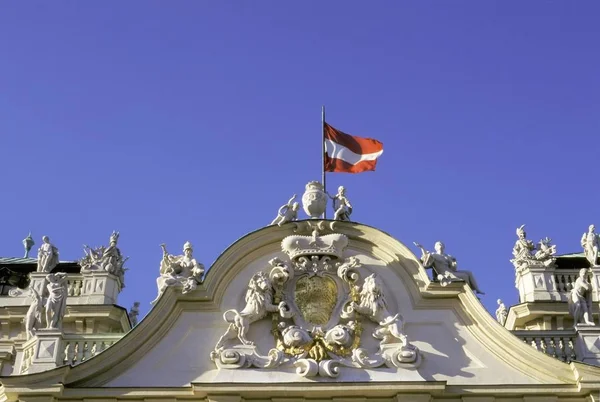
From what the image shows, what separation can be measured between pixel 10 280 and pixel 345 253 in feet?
37.0

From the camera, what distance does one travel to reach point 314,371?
20.3m

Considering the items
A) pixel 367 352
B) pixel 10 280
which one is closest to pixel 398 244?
pixel 367 352

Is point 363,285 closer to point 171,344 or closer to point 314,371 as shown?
point 314,371

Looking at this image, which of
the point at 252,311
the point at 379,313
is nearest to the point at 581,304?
the point at 379,313

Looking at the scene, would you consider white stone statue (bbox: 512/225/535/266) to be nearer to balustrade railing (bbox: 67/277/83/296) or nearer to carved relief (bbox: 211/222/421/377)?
carved relief (bbox: 211/222/421/377)

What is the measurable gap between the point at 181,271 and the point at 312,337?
3376 mm

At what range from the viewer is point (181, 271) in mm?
21984

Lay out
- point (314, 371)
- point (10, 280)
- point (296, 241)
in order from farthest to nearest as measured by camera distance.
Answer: point (10, 280)
point (296, 241)
point (314, 371)

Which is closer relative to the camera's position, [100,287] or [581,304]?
[581,304]

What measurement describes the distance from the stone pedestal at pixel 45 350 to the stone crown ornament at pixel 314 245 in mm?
5236

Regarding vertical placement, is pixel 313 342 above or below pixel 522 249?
below

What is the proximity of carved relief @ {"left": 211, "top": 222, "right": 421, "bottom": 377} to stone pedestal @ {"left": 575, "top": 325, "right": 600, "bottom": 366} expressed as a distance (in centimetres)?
356

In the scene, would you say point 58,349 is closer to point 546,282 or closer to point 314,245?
point 314,245

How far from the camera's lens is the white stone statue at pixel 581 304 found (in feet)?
71.3
